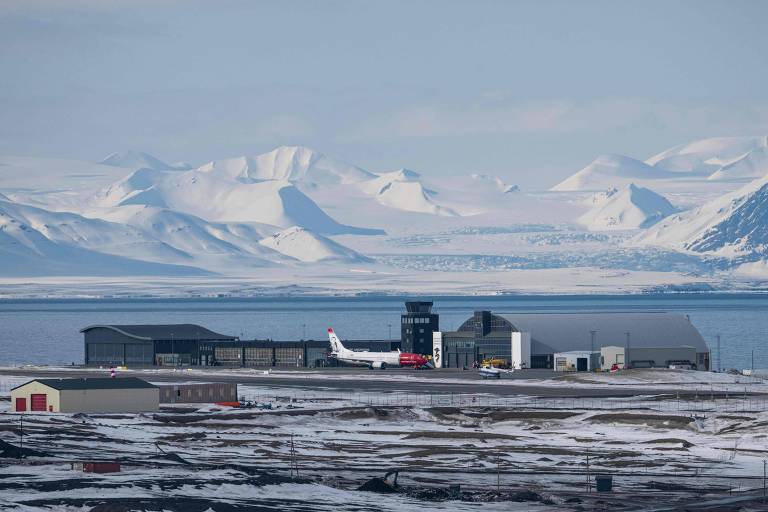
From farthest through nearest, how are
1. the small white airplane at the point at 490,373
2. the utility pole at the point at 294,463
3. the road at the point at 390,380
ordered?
1. the small white airplane at the point at 490,373
2. the road at the point at 390,380
3. the utility pole at the point at 294,463

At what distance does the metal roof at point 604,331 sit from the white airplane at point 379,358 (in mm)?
10192

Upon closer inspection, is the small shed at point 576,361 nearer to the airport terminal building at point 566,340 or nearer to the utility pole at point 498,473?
the airport terminal building at point 566,340

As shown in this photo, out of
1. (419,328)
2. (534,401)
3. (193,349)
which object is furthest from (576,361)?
(193,349)

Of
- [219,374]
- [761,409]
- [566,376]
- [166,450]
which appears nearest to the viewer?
[166,450]

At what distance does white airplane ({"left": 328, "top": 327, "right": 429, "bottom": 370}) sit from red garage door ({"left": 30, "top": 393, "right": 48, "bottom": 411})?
61.6m

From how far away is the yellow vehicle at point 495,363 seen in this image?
161 meters

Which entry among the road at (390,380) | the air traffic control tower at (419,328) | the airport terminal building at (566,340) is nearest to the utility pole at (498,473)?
the road at (390,380)

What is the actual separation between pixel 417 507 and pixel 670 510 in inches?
397

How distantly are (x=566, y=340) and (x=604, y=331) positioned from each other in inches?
213

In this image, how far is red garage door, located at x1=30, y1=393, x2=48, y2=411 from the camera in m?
111

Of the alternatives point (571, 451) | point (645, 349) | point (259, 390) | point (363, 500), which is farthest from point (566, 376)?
point (363, 500)

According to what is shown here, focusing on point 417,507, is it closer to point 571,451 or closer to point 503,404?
point 571,451

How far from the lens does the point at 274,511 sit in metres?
67.6

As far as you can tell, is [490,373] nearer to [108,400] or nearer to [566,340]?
[566,340]
